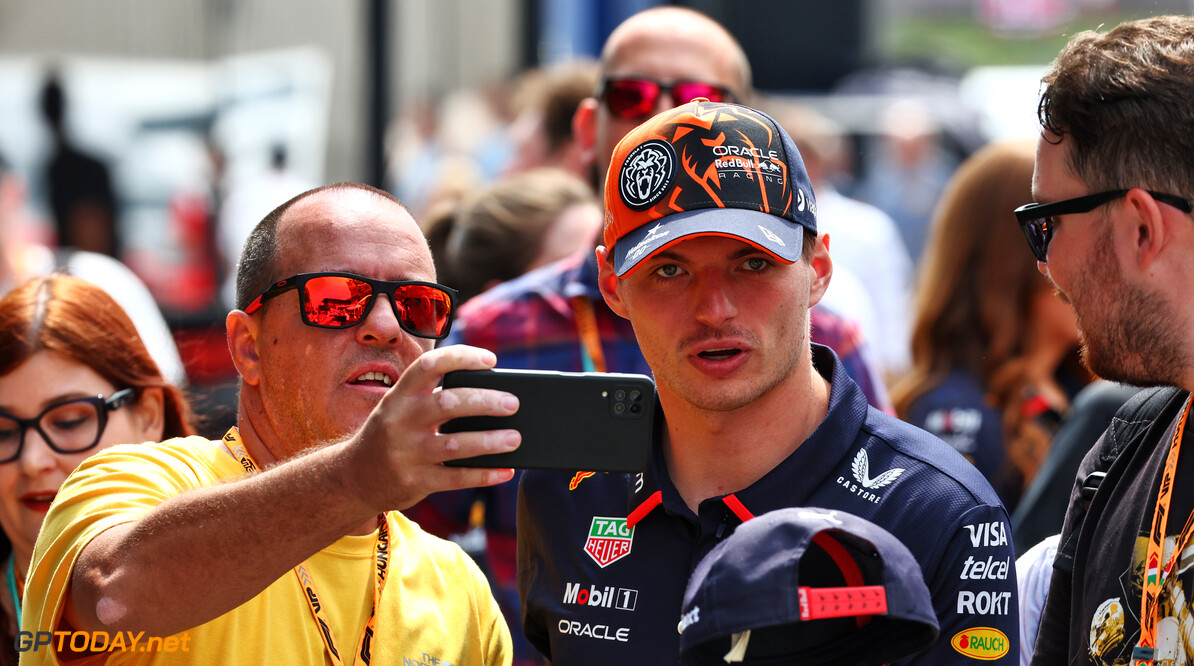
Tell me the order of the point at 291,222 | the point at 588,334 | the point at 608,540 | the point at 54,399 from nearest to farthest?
the point at 608,540 → the point at 291,222 → the point at 54,399 → the point at 588,334

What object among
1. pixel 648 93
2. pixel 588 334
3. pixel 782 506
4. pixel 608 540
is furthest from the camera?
pixel 648 93

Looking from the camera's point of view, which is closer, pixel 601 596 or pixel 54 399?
pixel 601 596

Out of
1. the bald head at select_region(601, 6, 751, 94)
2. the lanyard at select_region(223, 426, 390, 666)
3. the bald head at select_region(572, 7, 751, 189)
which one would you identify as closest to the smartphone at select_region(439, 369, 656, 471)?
the lanyard at select_region(223, 426, 390, 666)

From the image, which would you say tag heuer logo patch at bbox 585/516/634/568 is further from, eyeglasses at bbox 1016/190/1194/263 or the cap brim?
eyeglasses at bbox 1016/190/1194/263

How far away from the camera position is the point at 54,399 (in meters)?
→ 2.94

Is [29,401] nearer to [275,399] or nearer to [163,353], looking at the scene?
[275,399]

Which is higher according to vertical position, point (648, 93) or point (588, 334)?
point (648, 93)

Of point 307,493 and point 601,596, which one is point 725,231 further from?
point 307,493

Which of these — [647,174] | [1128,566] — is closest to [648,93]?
[647,174]

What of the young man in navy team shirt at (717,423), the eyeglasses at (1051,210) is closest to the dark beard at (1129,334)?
the eyeglasses at (1051,210)

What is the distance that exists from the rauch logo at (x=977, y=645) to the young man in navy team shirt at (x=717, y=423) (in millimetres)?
91

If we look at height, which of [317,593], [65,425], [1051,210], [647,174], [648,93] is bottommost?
[317,593]

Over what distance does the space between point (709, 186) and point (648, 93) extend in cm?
205

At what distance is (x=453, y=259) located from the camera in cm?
538
